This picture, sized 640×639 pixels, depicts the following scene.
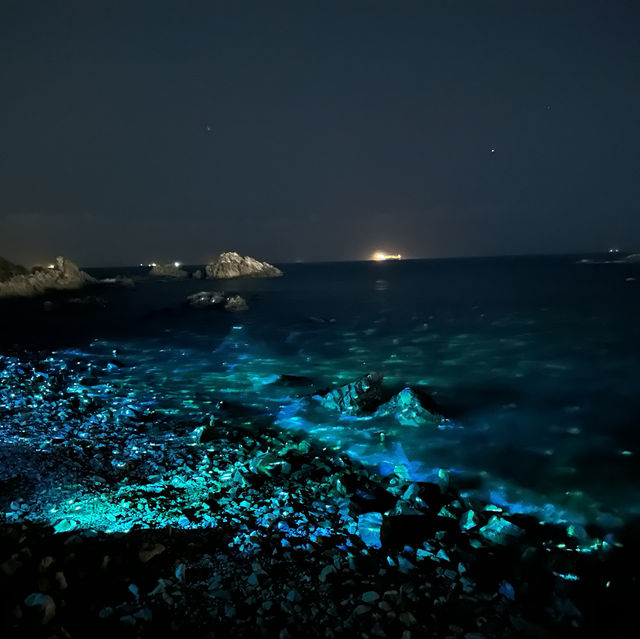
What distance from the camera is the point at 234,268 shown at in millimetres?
144125

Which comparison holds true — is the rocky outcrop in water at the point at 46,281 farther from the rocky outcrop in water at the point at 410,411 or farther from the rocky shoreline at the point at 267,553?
the rocky outcrop in water at the point at 410,411

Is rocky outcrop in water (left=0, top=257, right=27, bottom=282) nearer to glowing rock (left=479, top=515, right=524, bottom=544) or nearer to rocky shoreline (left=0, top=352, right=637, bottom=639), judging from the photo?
rocky shoreline (left=0, top=352, right=637, bottom=639)

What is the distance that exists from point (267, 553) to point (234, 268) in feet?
470

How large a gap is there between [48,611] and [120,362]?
18.7 metres

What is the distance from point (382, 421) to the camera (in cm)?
1246

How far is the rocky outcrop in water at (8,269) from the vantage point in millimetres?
81000

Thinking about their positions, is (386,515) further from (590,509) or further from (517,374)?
(517,374)

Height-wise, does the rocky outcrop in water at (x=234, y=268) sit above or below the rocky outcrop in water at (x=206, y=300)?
above

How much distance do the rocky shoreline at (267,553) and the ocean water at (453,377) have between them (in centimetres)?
178

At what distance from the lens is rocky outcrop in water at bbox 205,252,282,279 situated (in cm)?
14300

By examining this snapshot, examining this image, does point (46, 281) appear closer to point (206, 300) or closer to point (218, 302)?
point (206, 300)

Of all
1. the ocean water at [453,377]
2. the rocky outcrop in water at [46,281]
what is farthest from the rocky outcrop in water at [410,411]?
the rocky outcrop in water at [46,281]

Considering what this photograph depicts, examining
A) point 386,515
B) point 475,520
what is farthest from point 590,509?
point 386,515

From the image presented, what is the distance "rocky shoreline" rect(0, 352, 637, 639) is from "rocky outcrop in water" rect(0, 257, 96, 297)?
77.4 m
